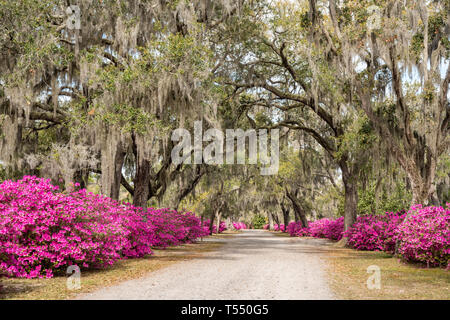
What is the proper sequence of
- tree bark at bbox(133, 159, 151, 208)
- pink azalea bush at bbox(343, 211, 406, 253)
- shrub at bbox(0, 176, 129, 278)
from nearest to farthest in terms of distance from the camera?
1. shrub at bbox(0, 176, 129, 278)
2. pink azalea bush at bbox(343, 211, 406, 253)
3. tree bark at bbox(133, 159, 151, 208)

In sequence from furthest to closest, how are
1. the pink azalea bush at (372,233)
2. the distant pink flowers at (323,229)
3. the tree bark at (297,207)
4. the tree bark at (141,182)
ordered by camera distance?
the tree bark at (297,207), the distant pink flowers at (323,229), the tree bark at (141,182), the pink azalea bush at (372,233)

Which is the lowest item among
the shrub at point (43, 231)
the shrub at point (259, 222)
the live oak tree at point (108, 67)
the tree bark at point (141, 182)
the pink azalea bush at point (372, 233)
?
the shrub at point (259, 222)

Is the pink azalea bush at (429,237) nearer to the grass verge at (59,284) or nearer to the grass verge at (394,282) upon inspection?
the grass verge at (394,282)

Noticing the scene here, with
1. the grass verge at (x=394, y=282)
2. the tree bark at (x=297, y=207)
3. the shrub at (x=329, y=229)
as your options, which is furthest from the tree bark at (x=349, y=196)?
the tree bark at (x=297, y=207)

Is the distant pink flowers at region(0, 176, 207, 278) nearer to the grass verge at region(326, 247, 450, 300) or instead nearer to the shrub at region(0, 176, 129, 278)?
the shrub at region(0, 176, 129, 278)

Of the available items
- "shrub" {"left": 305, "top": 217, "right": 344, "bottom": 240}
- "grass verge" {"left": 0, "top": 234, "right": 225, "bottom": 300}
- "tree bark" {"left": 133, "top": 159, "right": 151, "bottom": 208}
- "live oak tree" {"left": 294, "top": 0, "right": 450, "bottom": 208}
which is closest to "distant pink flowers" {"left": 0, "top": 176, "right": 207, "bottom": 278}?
"grass verge" {"left": 0, "top": 234, "right": 225, "bottom": 300}

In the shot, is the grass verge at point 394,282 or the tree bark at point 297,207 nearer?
the grass verge at point 394,282

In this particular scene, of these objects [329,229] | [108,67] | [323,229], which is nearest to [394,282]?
[108,67]

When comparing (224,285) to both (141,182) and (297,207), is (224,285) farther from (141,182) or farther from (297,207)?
(297,207)

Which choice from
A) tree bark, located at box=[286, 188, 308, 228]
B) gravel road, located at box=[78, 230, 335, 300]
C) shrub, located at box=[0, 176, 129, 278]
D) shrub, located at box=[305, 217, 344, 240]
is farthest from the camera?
tree bark, located at box=[286, 188, 308, 228]

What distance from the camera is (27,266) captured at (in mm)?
7723

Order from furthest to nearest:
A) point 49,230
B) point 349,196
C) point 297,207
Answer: point 297,207 < point 349,196 < point 49,230

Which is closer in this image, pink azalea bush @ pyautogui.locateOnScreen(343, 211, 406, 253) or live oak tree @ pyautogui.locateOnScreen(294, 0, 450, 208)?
live oak tree @ pyautogui.locateOnScreen(294, 0, 450, 208)
